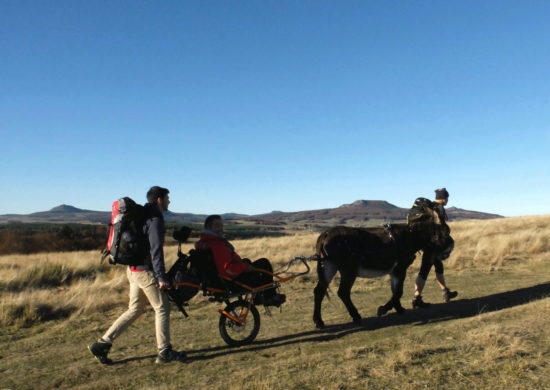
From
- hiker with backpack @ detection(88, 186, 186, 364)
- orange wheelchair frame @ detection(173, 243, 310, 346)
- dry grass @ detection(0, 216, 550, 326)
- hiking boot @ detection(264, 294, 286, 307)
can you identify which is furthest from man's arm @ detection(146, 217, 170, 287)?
dry grass @ detection(0, 216, 550, 326)

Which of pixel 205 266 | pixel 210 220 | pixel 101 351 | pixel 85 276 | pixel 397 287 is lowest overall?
pixel 85 276

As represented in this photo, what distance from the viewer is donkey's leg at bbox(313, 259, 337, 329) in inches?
254

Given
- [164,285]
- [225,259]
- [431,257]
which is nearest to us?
[164,285]

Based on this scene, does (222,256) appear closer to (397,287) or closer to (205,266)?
(205,266)

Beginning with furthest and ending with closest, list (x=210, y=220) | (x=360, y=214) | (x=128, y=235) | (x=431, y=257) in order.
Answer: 1. (x=360, y=214)
2. (x=431, y=257)
3. (x=210, y=220)
4. (x=128, y=235)

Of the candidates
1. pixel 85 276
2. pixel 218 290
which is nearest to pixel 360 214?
pixel 85 276

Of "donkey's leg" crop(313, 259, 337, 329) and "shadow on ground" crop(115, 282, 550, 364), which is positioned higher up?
"donkey's leg" crop(313, 259, 337, 329)

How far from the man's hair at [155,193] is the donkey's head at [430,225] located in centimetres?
434

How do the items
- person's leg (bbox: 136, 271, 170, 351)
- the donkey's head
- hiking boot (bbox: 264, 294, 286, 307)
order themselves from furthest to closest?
1. the donkey's head
2. hiking boot (bbox: 264, 294, 286, 307)
3. person's leg (bbox: 136, 271, 170, 351)

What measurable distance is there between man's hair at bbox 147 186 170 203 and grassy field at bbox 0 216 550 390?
211 cm

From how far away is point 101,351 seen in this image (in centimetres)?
511

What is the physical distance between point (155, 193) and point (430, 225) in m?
4.81

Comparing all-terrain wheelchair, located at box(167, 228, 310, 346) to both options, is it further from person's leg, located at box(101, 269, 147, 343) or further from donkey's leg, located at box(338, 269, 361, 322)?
donkey's leg, located at box(338, 269, 361, 322)

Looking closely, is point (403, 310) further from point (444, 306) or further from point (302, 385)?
point (302, 385)
